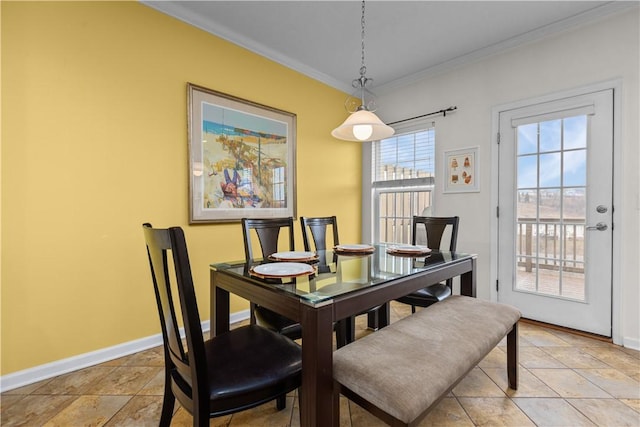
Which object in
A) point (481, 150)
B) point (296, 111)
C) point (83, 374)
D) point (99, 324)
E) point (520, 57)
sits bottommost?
point (83, 374)

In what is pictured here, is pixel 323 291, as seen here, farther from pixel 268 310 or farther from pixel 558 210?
pixel 558 210

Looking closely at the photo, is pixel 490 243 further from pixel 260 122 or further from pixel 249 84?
pixel 249 84

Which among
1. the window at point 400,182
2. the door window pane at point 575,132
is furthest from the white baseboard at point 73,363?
the door window pane at point 575,132

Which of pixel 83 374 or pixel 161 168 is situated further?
pixel 161 168

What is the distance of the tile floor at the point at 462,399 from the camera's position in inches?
56.9

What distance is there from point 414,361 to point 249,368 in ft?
2.02

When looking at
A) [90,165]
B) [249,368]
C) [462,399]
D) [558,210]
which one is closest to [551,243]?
[558,210]

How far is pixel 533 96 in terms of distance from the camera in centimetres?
267

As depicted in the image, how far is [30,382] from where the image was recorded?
176 centimetres

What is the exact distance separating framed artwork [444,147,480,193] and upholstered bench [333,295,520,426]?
6.03ft

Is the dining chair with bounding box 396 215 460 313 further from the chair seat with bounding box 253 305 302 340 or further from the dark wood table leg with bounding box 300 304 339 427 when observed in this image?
the dark wood table leg with bounding box 300 304 339 427

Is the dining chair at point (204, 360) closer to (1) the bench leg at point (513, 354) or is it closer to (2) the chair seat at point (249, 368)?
(2) the chair seat at point (249, 368)

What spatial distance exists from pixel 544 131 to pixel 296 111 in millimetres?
2380

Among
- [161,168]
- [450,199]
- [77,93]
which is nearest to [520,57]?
[450,199]
